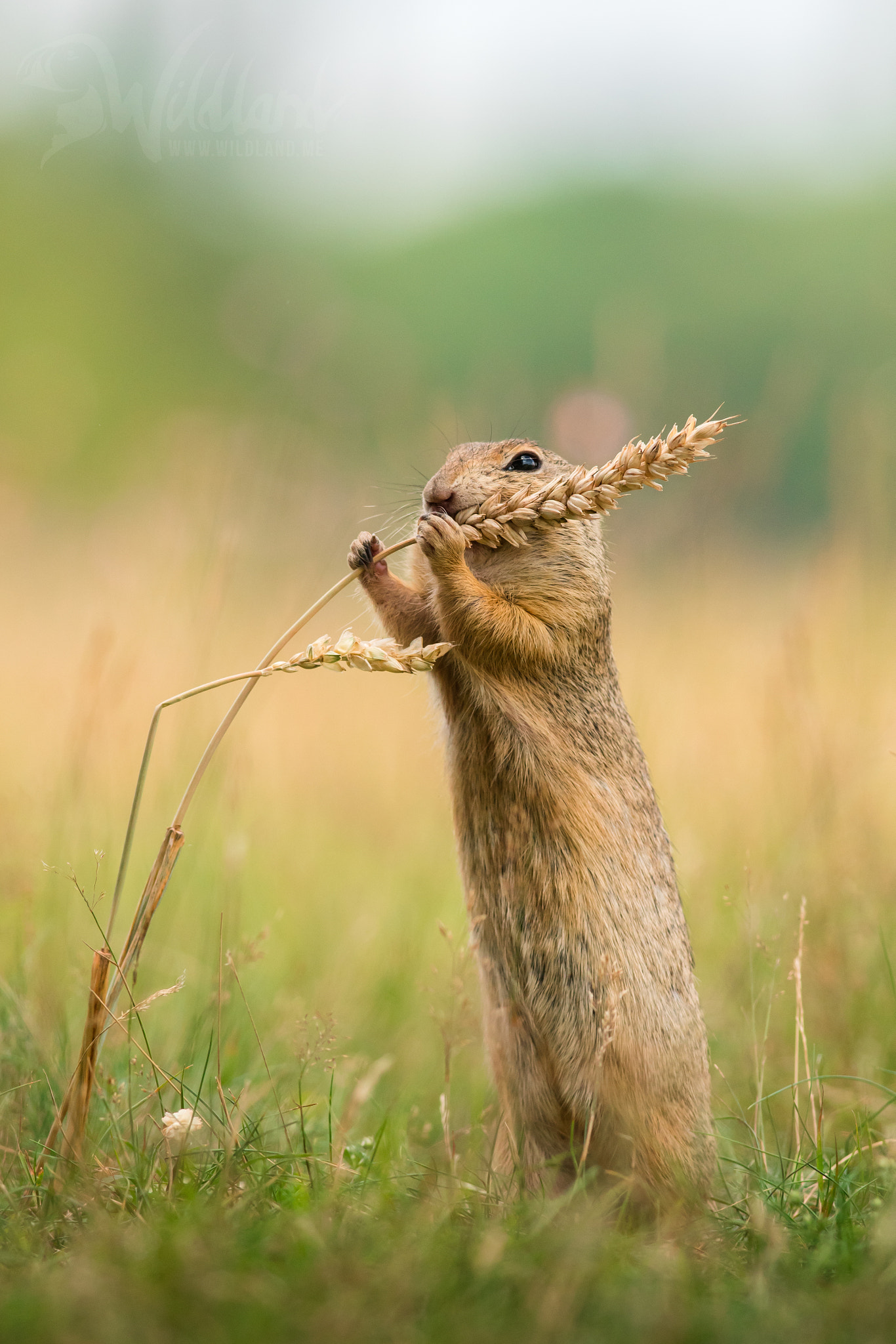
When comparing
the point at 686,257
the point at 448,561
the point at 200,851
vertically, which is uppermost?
the point at 686,257

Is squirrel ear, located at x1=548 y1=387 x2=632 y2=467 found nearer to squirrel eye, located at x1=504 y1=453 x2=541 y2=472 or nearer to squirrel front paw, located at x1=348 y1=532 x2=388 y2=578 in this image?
squirrel eye, located at x1=504 y1=453 x2=541 y2=472

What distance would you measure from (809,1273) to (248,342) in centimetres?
443

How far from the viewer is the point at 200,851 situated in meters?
5.03

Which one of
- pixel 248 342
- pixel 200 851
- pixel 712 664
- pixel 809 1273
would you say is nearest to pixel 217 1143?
pixel 809 1273

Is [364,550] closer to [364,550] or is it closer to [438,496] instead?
[364,550]

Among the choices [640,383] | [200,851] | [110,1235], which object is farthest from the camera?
A: [640,383]

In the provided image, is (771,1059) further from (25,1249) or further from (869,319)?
(869,319)

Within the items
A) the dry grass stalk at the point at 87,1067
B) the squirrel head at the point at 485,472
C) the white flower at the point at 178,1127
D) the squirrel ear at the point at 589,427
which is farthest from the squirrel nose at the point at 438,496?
the white flower at the point at 178,1127

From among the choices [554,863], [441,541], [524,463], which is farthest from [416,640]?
[524,463]

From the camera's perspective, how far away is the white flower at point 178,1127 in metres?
2.65

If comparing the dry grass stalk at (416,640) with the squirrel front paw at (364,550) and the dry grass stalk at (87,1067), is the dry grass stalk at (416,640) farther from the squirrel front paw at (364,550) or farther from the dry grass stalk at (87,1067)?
the squirrel front paw at (364,550)

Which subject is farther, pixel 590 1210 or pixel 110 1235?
pixel 590 1210

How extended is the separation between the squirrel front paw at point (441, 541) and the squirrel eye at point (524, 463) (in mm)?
609

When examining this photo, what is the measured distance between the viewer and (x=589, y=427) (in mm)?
5270
